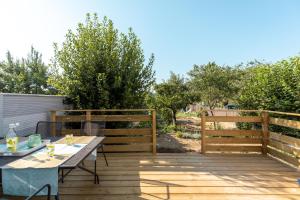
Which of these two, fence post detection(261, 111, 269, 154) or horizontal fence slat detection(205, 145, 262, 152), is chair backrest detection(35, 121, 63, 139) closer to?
horizontal fence slat detection(205, 145, 262, 152)

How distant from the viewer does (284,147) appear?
4133mm

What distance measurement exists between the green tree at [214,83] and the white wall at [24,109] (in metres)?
8.89

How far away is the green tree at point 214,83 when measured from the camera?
12164mm

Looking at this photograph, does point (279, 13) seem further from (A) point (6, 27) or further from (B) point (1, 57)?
(B) point (1, 57)

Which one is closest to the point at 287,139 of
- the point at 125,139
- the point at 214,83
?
the point at 125,139

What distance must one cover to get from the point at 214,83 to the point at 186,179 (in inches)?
384

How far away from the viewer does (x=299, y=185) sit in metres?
3.09

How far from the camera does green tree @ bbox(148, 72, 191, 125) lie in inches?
515

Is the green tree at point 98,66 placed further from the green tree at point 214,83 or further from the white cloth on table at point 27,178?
the green tree at point 214,83

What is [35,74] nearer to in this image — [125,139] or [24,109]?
[24,109]

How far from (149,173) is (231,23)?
9153 millimetres

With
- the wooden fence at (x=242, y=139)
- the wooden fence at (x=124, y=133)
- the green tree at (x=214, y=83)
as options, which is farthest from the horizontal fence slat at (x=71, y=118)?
the green tree at (x=214, y=83)

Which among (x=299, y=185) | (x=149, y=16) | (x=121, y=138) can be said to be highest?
(x=149, y=16)

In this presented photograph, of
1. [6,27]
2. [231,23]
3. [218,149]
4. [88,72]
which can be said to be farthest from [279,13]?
[6,27]
